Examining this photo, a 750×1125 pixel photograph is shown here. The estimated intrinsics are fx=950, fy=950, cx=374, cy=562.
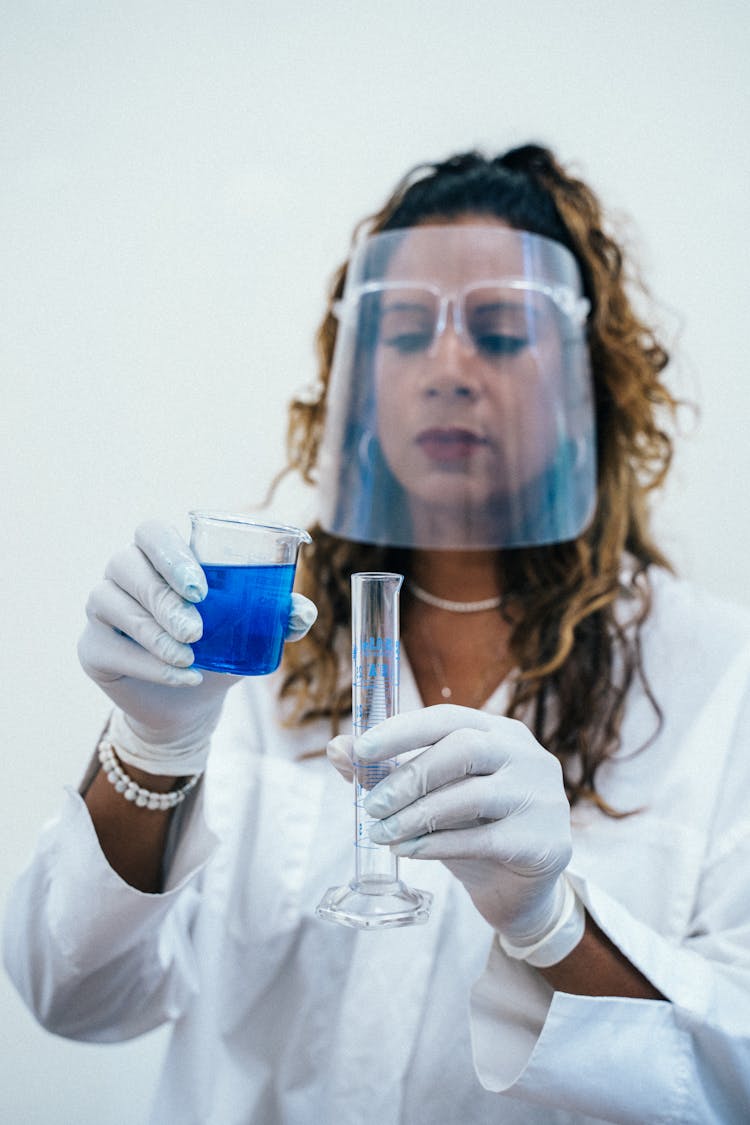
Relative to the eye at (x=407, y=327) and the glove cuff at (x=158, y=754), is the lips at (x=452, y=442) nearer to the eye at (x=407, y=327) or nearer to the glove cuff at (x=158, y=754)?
the eye at (x=407, y=327)

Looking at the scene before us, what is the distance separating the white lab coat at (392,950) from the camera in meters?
1.06

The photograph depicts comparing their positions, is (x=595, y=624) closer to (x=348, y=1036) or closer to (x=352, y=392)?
(x=352, y=392)

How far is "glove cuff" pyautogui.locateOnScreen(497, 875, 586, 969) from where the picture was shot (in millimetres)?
1036

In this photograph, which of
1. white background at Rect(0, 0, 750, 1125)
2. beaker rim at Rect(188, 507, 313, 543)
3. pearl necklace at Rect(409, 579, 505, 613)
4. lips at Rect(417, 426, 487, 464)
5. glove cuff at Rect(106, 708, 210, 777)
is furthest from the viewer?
white background at Rect(0, 0, 750, 1125)

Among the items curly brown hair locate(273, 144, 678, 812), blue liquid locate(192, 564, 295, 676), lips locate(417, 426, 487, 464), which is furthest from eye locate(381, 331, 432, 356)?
blue liquid locate(192, 564, 295, 676)

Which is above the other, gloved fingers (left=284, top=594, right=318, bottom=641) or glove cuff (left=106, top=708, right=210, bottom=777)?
gloved fingers (left=284, top=594, right=318, bottom=641)

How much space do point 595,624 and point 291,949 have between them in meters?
0.66

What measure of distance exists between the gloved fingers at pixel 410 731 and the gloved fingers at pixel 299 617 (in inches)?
5.4

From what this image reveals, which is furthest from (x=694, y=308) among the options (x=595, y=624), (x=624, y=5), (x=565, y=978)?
(x=565, y=978)

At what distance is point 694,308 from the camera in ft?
6.21

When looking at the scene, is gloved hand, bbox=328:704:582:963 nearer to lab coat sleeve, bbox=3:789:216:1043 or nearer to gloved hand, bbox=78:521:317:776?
gloved hand, bbox=78:521:317:776

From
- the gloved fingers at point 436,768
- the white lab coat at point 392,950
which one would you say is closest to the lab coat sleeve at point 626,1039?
the white lab coat at point 392,950

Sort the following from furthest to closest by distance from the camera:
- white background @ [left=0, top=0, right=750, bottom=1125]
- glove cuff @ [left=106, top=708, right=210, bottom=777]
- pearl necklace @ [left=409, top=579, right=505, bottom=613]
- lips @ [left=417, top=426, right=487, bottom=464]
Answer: white background @ [left=0, top=0, right=750, bottom=1125]
pearl necklace @ [left=409, top=579, right=505, bottom=613]
lips @ [left=417, top=426, right=487, bottom=464]
glove cuff @ [left=106, top=708, right=210, bottom=777]

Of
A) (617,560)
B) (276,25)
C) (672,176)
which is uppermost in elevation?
(276,25)
